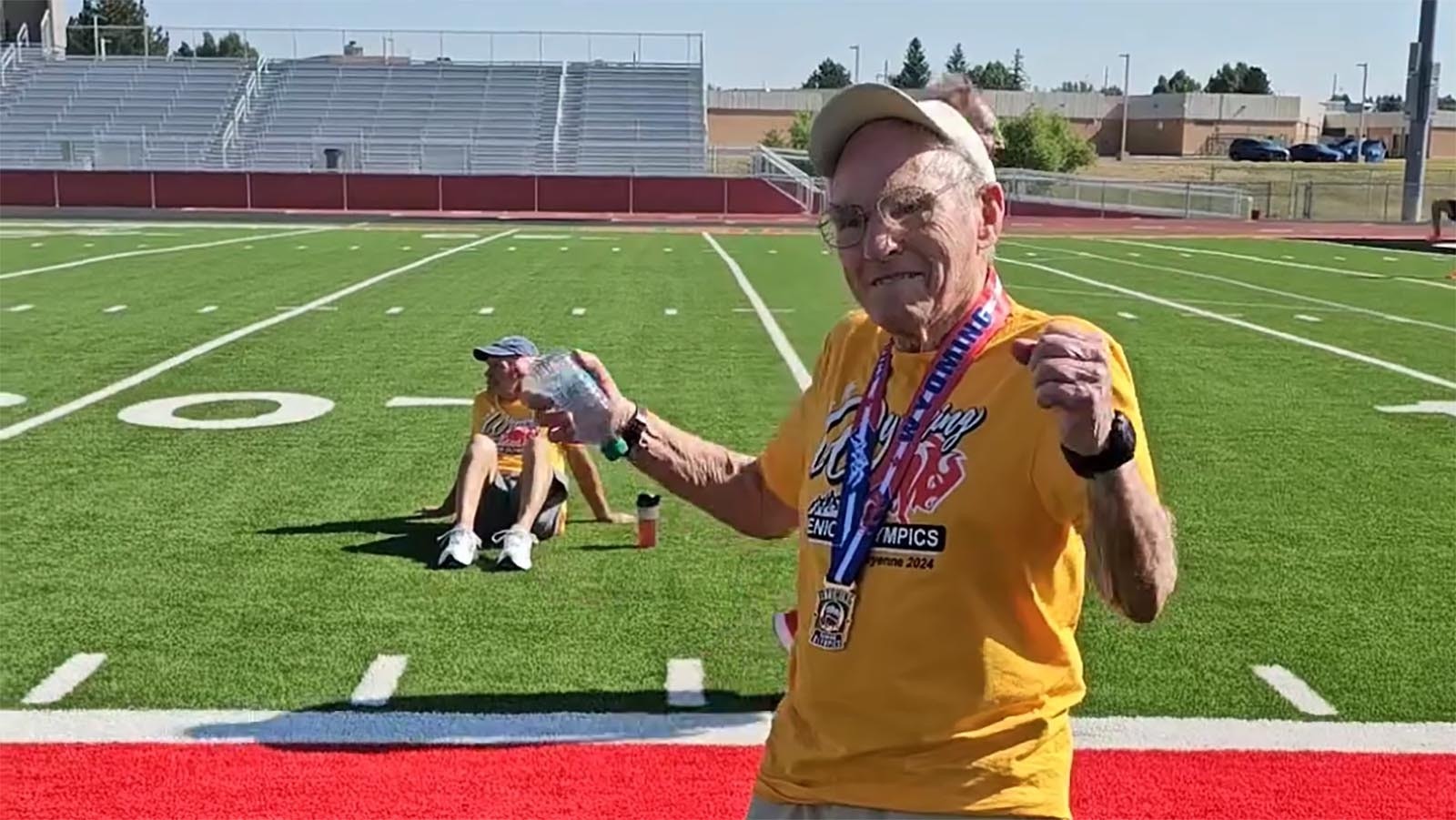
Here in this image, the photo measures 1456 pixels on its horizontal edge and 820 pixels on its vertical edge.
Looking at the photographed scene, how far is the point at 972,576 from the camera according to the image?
7.20 feet

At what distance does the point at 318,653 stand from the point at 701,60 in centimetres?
5656

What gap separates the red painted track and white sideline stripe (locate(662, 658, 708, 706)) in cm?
34

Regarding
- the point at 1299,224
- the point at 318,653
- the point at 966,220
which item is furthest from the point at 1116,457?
the point at 1299,224

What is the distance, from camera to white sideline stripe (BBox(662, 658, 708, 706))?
4816mm

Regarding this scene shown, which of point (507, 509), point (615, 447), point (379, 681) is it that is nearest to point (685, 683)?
point (379, 681)

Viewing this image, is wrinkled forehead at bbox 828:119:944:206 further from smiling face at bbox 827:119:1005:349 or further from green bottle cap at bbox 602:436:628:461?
green bottle cap at bbox 602:436:628:461

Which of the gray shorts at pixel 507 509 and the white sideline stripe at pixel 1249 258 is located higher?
the gray shorts at pixel 507 509

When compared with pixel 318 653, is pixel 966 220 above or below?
above

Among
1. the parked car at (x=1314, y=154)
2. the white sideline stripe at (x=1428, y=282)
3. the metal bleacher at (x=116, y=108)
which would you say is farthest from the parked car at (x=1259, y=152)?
the white sideline stripe at (x=1428, y=282)

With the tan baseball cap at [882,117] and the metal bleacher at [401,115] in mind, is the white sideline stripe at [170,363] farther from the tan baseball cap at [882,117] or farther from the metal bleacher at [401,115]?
the metal bleacher at [401,115]

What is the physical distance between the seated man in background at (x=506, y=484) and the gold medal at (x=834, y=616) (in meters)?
4.02

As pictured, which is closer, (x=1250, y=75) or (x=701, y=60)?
(x=701, y=60)

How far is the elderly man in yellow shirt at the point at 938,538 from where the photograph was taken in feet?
7.09

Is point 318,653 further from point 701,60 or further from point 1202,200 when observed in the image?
point 701,60
